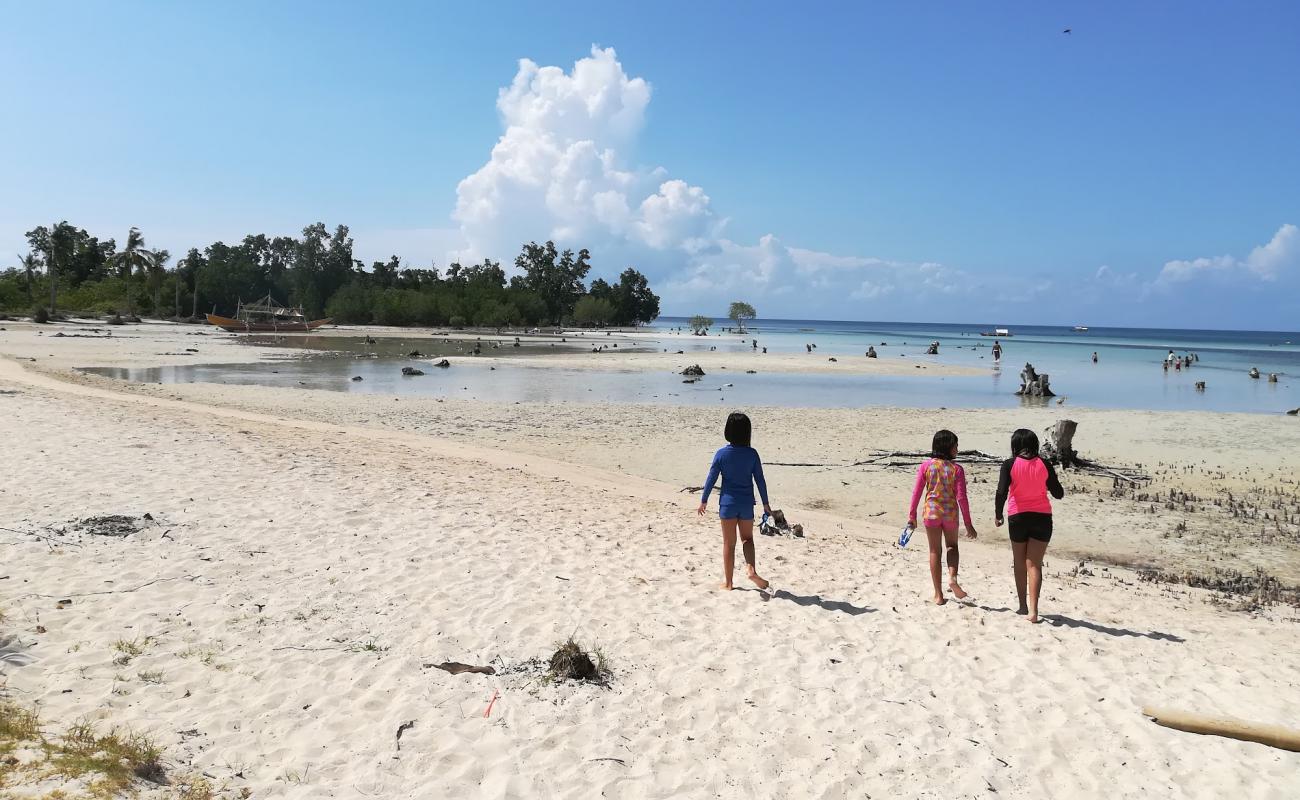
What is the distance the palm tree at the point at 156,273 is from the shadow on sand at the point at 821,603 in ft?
345

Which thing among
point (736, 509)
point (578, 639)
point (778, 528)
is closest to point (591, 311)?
point (778, 528)

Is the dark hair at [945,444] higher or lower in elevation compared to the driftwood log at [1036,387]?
higher

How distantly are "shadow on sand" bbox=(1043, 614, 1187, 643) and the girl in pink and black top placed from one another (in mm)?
272

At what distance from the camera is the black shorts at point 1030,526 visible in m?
6.47

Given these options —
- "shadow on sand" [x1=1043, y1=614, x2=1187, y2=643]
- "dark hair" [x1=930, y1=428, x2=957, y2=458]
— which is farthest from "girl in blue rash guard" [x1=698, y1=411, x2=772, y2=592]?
"shadow on sand" [x1=1043, y1=614, x2=1187, y2=643]

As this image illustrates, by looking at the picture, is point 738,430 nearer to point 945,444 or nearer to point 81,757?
point 945,444

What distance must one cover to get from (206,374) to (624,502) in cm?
2884

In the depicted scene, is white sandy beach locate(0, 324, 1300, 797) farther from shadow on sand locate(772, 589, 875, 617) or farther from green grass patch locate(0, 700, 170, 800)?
green grass patch locate(0, 700, 170, 800)

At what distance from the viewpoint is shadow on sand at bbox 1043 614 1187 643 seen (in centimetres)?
654

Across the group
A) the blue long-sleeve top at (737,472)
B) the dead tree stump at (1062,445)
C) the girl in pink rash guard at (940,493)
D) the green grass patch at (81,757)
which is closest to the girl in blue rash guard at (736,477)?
the blue long-sleeve top at (737,472)

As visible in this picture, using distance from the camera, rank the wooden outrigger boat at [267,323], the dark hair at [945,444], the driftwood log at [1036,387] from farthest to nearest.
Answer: the wooden outrigger boat at [267,323]
the driftwood log at [1036,387]
the dark hair at [945,444]

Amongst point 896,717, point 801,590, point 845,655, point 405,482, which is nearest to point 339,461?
point 405,482

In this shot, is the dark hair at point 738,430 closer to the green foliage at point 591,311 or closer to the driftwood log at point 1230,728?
the driftwood log at point 1230,728

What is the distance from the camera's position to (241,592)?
20.1ft
